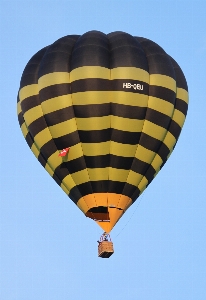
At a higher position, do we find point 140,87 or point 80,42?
point 80,42

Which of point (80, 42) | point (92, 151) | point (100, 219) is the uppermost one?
point (80, 42)

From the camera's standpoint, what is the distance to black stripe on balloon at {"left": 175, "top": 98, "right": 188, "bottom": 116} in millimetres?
28797

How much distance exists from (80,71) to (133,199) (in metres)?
4.35

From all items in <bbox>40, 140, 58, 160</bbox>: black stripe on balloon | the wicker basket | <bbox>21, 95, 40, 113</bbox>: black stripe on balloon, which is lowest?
the wicker basket

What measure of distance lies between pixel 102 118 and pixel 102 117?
3 cm

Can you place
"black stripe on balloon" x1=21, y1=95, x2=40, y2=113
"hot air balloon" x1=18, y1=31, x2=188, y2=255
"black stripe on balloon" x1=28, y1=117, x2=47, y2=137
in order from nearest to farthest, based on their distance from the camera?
1. "hot air balloon" x1=18, y1=31, x2=188, y2=255
2. "black stripe on balloon" x1=28, y1=117, x2=47, y2=137
3. "black stripe on balloon" x1=21, y1=95, x2=40, y2=113

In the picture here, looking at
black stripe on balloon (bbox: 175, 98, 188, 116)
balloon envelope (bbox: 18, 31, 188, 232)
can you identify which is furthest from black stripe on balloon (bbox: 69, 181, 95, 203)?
black stripe on balloon (bbox: 175, 98, 188, 116)

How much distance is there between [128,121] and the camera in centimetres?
2725

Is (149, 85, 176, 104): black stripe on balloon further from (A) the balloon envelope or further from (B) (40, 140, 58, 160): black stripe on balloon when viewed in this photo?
(B) (40, 140, 58, 160): black stripe on balloon

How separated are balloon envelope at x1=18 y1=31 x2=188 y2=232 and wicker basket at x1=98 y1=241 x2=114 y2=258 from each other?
30.8 inches

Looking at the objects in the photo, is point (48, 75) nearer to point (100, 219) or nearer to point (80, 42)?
point (80, 42)

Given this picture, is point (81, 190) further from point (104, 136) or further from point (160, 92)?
point (160, 92)

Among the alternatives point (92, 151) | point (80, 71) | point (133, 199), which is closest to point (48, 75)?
point (80, 71)

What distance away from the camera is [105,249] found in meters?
26.7
